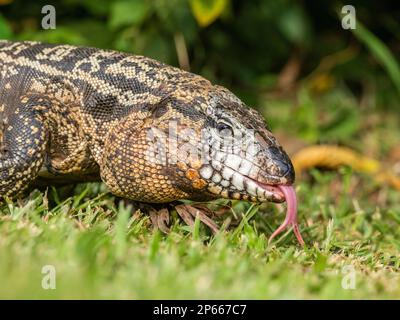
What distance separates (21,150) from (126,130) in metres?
0.72

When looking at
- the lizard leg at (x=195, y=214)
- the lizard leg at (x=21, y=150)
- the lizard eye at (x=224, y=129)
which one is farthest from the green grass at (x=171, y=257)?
the lizard eye at (x=224, y=129)

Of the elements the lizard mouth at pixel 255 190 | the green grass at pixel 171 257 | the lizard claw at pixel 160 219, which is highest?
the lizard mouth at pixel 255 190

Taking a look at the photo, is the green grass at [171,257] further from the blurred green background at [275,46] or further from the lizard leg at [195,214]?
the blurred green background at [275,46]

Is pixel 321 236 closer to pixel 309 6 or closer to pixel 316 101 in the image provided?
pixel 316 101

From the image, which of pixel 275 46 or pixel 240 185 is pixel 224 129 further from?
pixel 275 46

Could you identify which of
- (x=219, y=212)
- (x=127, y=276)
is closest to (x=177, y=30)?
(x=219, y=212)

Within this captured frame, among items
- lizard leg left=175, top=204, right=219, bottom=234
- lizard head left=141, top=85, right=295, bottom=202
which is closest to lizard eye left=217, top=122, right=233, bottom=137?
lizard head left=141, top=85, right=295, bottom=202

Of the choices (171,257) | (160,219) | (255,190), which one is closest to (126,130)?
(160,219)

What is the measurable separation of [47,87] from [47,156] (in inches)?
19.9

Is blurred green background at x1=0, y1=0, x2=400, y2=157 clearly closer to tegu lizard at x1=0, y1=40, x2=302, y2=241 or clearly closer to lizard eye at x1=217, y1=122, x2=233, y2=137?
tegu lizard at x1=0, y1=40, x2=302, y2=241

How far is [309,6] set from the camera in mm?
12070

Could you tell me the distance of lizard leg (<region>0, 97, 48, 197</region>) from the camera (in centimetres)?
526

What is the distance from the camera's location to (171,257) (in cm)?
421

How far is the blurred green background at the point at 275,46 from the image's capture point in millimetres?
9219
